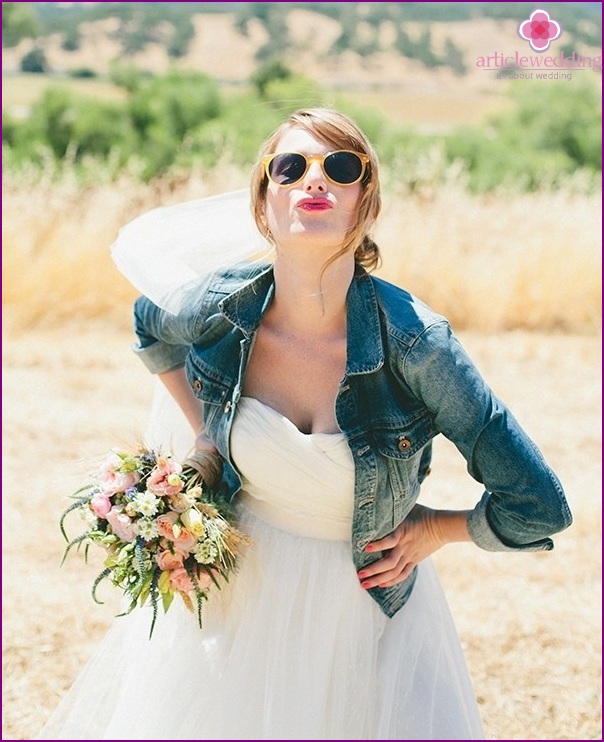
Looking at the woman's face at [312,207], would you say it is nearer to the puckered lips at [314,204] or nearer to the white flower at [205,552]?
the puckered lips at [314,204]

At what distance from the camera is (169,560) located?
1916 mm

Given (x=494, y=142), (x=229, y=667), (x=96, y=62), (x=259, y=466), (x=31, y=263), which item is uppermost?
(x=259, y=466)

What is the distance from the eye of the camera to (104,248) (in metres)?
7.84

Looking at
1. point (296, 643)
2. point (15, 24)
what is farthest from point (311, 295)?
point (15, 24)

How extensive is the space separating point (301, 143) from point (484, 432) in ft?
2.27

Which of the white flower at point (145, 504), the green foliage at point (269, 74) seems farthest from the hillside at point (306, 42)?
the white flower at point (145, 504)

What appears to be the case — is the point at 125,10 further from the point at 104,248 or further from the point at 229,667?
the point at 229,667

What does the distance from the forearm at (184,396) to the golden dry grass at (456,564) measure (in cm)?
22

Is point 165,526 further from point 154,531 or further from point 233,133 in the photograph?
point 233,133

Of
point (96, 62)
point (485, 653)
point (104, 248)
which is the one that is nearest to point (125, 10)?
point (96, 62)

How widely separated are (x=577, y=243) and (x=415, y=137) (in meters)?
6.57

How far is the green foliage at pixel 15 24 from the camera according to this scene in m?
22.3

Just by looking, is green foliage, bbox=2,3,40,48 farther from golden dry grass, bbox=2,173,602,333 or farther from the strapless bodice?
the strapless bodice

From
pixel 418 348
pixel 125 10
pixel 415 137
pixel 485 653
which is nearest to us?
pixel 418 348
